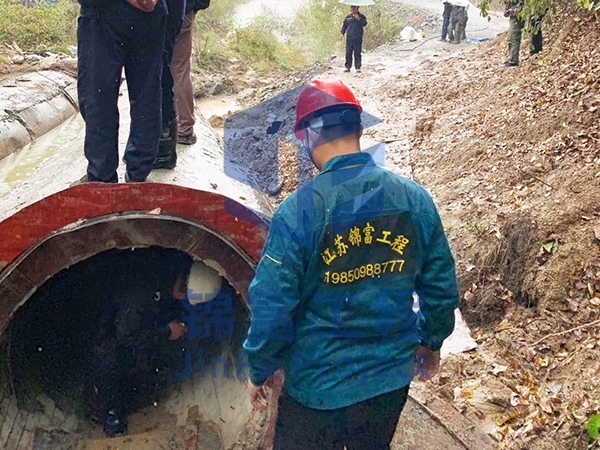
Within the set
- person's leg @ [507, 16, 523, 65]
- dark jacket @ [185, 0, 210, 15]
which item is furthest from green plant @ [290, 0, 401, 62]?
dark jacket @ [185, 0, 210, 15]

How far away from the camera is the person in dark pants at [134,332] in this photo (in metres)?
3.69

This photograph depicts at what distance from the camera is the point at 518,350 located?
13.9ft

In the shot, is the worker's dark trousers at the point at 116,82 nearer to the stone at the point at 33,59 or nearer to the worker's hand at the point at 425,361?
the worker's hand at the point at 425,361

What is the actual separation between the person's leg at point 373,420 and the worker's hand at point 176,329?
6.10ft

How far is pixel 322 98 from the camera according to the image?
2.15 meters

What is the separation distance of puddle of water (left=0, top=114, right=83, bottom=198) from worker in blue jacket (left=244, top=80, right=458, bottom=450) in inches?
99.5

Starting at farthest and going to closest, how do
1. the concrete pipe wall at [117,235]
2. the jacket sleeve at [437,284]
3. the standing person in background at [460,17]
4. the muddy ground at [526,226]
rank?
the standing person in background at [460,17], the muddy ground at [526,226], the concrete pipe wall at [117,235], the jacket sleeve at [437,284]

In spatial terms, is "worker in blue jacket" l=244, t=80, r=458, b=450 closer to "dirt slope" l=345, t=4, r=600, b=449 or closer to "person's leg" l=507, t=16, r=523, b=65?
"dirt slope" l=345, t=4, r=600, b=449

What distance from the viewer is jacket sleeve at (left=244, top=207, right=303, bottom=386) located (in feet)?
6.70

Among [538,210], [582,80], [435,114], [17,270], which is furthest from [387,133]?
[17,270]

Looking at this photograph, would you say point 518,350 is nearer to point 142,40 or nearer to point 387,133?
point 142,40

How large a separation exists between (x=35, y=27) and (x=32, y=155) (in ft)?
34.7

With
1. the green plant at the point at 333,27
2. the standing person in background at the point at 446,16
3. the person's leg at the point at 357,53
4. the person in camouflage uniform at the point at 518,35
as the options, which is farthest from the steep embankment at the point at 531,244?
the green plant at the point at 333,27

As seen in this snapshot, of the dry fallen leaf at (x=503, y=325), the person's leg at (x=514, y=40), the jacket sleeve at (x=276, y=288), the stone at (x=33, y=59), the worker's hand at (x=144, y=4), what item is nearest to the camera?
the jacket sleeve at (x=276, y=288)
